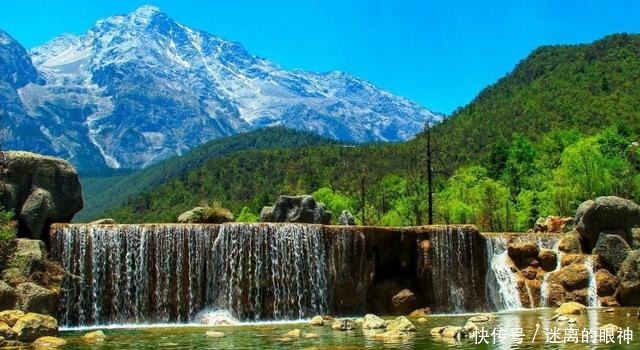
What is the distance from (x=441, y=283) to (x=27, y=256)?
1625 cm

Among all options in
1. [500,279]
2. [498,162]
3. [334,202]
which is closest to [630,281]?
[500,279]

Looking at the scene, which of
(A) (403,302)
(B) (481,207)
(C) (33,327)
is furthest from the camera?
(B) (481,207)

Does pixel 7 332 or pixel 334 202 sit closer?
pixel 7 332

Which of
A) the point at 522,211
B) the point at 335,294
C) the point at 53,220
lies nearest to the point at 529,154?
the point at 522,211

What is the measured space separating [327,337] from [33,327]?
323 inches

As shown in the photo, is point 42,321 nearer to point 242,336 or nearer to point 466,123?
point 242,336

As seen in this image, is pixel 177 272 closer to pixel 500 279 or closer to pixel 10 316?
pixel 10 316

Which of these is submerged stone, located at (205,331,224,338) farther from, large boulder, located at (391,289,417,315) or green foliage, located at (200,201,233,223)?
green foliage, located at (200,201,233,223)

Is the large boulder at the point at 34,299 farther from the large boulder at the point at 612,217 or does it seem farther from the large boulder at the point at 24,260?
the large boulder at the point at 612,217

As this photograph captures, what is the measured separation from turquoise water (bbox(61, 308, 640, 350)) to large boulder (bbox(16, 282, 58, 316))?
1.02 m

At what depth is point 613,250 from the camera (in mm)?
34750

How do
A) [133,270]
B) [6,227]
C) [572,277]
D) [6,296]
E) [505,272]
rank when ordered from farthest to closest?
[505,272] < [572,277] < [133,270] < [6,227] < [6,296]

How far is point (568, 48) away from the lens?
122875 millimetres

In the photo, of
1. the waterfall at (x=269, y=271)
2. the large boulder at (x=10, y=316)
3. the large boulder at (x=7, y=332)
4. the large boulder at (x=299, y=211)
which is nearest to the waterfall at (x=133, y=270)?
the waterfall at (x=269, y=271)
